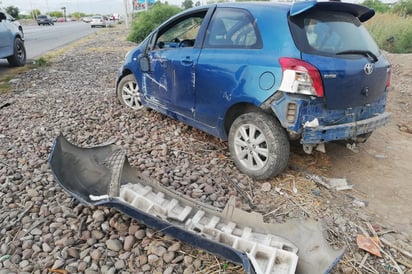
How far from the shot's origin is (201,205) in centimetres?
294

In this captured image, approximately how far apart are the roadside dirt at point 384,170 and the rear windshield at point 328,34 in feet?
4.52

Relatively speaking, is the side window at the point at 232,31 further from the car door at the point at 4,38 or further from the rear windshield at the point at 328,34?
the car door at the point at 4,38

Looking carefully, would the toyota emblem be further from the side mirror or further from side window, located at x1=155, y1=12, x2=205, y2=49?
the side mirror

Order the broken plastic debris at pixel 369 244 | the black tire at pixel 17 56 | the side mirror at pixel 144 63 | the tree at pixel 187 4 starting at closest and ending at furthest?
the broken plastic debris at pixel 369 244
the side mirror at pixel 144 63
the black tire at pixel 17 56
the tree at pixel 187 4

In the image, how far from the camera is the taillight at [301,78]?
2.94 metres

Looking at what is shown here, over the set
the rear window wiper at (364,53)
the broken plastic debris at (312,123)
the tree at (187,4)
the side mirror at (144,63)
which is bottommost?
the broken plastic debris at (312,123)

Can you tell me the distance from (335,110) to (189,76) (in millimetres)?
1725

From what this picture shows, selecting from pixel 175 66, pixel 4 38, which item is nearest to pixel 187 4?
pixel 4 38

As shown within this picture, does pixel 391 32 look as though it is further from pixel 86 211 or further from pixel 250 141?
pixel 86 211

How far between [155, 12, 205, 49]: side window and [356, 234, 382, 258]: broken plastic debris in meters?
2.85

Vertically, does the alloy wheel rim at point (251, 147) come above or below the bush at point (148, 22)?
below

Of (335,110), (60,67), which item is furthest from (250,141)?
(60,67)

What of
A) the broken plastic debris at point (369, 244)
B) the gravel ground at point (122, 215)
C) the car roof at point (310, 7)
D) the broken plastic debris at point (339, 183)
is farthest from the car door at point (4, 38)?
the broken plastic debris at point (369, 244)

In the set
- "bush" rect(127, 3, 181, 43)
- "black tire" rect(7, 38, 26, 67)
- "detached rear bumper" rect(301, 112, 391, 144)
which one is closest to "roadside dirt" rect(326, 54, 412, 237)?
"detached rear bumper" rect(301, 112, 391, 144)
